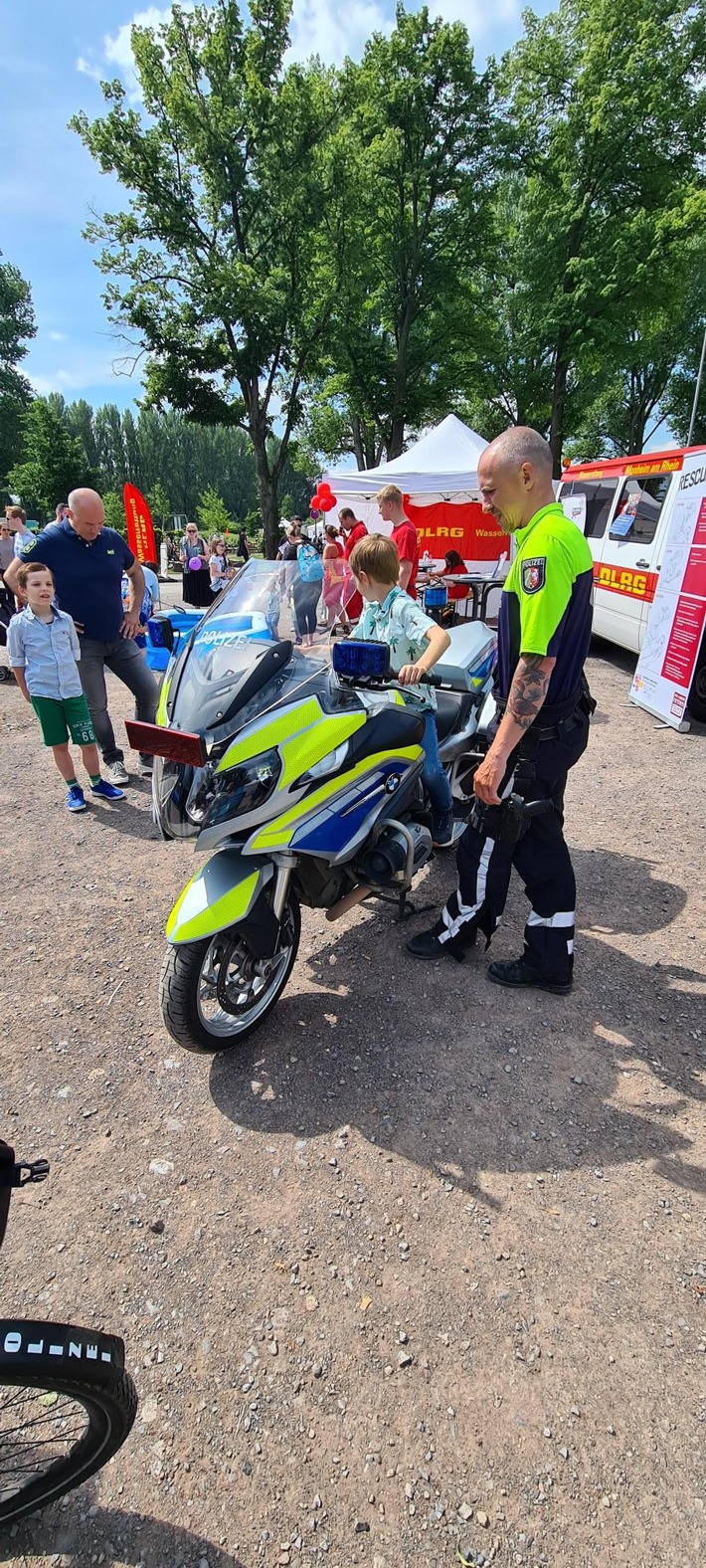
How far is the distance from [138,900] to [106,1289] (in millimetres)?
2006

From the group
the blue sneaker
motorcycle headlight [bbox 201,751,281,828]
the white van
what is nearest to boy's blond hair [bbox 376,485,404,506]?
the white van

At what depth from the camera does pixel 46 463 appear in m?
43.1

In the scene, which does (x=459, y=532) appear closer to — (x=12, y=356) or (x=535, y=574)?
(x=535, y=574)

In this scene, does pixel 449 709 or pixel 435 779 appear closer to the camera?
pixel 435 779

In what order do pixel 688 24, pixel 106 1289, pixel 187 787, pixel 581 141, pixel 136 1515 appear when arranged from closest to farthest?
pixel 136 1515, pixel 106 1289, pixel 187 787, pixel 688 24, pixel 581 141

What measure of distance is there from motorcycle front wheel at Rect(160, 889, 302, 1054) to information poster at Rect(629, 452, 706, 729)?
16.4 feet

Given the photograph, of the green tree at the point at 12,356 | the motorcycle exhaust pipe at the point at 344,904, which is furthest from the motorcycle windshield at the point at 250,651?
the green tree at the point at 12,356

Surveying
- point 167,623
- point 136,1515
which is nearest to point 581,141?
point 167,623

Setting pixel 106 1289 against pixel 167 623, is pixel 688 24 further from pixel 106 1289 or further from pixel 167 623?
pixel 106 1289

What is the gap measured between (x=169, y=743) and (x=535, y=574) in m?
1.27

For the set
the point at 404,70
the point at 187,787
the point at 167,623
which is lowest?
the point at 187,787

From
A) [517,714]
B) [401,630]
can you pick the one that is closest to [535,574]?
[517,714]

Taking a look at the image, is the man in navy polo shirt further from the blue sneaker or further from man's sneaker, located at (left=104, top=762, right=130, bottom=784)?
the blue sneaker

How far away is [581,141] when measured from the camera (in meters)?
17.9
